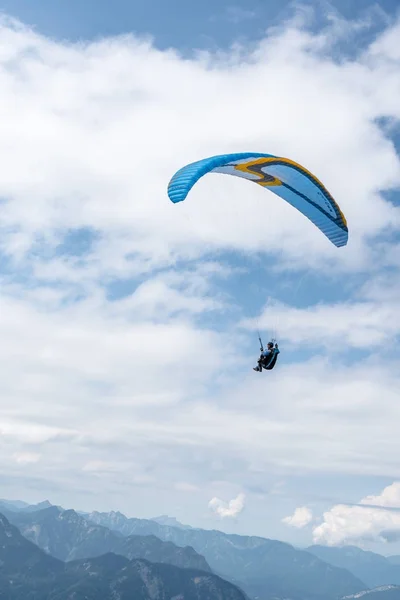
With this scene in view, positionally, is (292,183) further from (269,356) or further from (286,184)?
(269,356)

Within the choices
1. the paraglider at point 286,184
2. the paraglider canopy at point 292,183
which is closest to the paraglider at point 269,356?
the paraglider at point 286,184

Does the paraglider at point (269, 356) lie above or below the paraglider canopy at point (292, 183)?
below

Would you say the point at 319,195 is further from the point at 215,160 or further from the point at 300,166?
the point at 215,160

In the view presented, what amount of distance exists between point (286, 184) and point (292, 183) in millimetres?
855

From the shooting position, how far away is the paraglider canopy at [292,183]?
37.7 m

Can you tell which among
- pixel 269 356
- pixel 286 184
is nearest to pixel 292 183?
pixel 286 184

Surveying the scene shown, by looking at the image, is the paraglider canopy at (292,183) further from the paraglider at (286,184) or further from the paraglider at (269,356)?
the paraglider at (269,356)

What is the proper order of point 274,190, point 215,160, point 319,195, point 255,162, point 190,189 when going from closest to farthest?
point 190,189 < point 215,160 < point 255,162 < point 319,195 < point 274,190

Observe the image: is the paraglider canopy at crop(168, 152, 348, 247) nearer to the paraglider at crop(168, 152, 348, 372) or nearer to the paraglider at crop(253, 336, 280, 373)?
the paraglider at crop(168, 152, 348, 372)

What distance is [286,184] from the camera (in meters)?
43.7

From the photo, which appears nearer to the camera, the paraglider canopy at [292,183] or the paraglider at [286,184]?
the paraglider at [286,184]

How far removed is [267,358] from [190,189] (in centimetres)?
1385

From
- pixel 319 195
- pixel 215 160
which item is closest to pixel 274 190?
pixel 319 195

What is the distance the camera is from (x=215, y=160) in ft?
118
